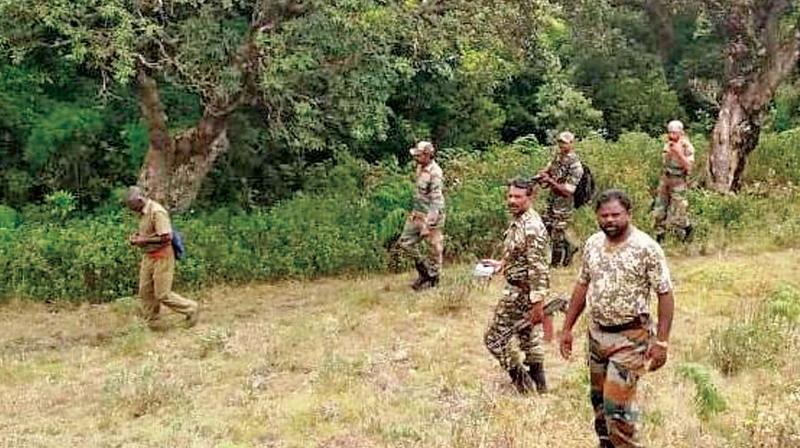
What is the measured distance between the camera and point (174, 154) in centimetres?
1530

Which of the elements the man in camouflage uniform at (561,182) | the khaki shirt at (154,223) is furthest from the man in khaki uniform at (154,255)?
the man in camouflage uniform at (561,182)

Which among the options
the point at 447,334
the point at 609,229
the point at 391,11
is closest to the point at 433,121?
the point at 391,11

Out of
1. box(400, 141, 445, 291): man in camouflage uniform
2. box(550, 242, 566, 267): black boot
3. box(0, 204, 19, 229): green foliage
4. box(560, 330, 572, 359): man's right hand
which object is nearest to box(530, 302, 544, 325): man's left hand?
box(560, 330, 572, 359): man's right hand

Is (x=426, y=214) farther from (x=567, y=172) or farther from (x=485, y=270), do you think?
(x=485, y=270)

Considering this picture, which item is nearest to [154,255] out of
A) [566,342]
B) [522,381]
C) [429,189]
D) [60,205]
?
[429,189]

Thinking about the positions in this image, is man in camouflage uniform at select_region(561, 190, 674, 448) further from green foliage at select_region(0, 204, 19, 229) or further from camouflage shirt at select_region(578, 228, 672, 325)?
green foliage at select_region(0, 204, 19, 229)

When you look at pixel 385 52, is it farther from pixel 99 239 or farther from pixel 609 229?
pixel 609 229

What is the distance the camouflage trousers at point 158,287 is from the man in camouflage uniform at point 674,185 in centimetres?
611

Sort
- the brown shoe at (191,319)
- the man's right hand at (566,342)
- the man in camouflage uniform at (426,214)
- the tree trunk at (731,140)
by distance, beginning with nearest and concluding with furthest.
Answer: the man's right hand at (566,342) → the brown shoe at (191,319) → the man in camouflage uniform at (426,214) → the tree trunk at (731,140)

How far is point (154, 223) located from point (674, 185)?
6.57 metres

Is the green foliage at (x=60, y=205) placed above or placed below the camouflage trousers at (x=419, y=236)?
below

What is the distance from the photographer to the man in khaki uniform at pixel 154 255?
36.3 feet

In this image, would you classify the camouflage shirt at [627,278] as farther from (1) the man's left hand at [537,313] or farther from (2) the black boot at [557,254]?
(2) the black boot at [557,254]

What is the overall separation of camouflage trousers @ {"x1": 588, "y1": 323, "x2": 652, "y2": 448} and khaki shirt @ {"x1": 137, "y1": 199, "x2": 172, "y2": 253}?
20.1 feet
